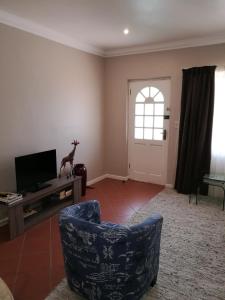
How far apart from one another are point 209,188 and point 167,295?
2.66 m

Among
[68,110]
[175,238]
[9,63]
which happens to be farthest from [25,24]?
[175,238]

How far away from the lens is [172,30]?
3568 mm

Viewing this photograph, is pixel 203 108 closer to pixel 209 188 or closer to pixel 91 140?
pixel 209 188

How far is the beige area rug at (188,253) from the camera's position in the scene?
2037 mm

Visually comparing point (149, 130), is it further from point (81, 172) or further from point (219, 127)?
point (81, 172)

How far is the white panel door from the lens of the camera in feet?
15.1

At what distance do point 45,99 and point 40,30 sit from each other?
98 centimetres

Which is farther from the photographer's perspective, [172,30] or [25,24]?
[172,30]

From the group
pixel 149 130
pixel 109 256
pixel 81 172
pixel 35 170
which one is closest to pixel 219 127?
pixel 149 130

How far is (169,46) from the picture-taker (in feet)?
14.0

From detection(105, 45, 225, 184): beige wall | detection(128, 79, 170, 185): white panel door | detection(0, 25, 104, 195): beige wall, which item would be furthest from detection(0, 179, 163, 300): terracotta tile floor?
detection(105, 45, 225, 184): beige wall

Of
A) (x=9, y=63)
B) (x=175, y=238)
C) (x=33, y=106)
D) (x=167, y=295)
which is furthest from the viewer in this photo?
(x=33, y=106)

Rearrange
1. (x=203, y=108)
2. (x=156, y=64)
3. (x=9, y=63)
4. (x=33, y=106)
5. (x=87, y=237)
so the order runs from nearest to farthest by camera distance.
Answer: (x=87, y=237), (x=9, y=63), (x=33, y=106), (x=203, y=108), (x=156, y=64)

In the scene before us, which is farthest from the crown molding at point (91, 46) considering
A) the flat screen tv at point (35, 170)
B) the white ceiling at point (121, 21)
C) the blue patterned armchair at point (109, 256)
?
Answer: the blue patterned armchair at point (109, 256)
